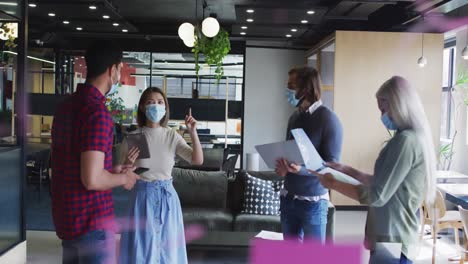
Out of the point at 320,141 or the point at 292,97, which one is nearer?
the point at 320,141

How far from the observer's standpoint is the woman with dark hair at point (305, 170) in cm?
288

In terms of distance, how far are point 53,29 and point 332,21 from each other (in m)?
5.63

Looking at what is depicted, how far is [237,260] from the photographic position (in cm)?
499

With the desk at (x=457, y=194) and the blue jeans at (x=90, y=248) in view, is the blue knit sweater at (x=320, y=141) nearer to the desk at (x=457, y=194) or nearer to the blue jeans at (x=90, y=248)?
the blue jeans at (x=90, y=248)

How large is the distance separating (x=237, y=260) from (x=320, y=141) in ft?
8.12

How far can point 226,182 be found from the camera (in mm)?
5441

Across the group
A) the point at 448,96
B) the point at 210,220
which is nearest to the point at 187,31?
the point at 210,220

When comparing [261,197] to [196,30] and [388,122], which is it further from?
[196,30]

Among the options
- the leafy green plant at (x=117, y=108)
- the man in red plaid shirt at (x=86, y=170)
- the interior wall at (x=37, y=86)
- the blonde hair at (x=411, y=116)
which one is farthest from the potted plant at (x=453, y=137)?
the interior wall at (x=37, y=86)

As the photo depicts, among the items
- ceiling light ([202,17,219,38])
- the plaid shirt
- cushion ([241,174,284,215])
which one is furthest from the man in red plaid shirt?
ceiling light ([202,17,219,38])

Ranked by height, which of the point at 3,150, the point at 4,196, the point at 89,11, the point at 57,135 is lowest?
the point at 4,196

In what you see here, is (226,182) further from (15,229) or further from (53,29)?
(53,29)

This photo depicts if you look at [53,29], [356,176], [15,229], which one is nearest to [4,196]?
[15,229]

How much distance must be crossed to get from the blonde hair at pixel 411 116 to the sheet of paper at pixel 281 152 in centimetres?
66
